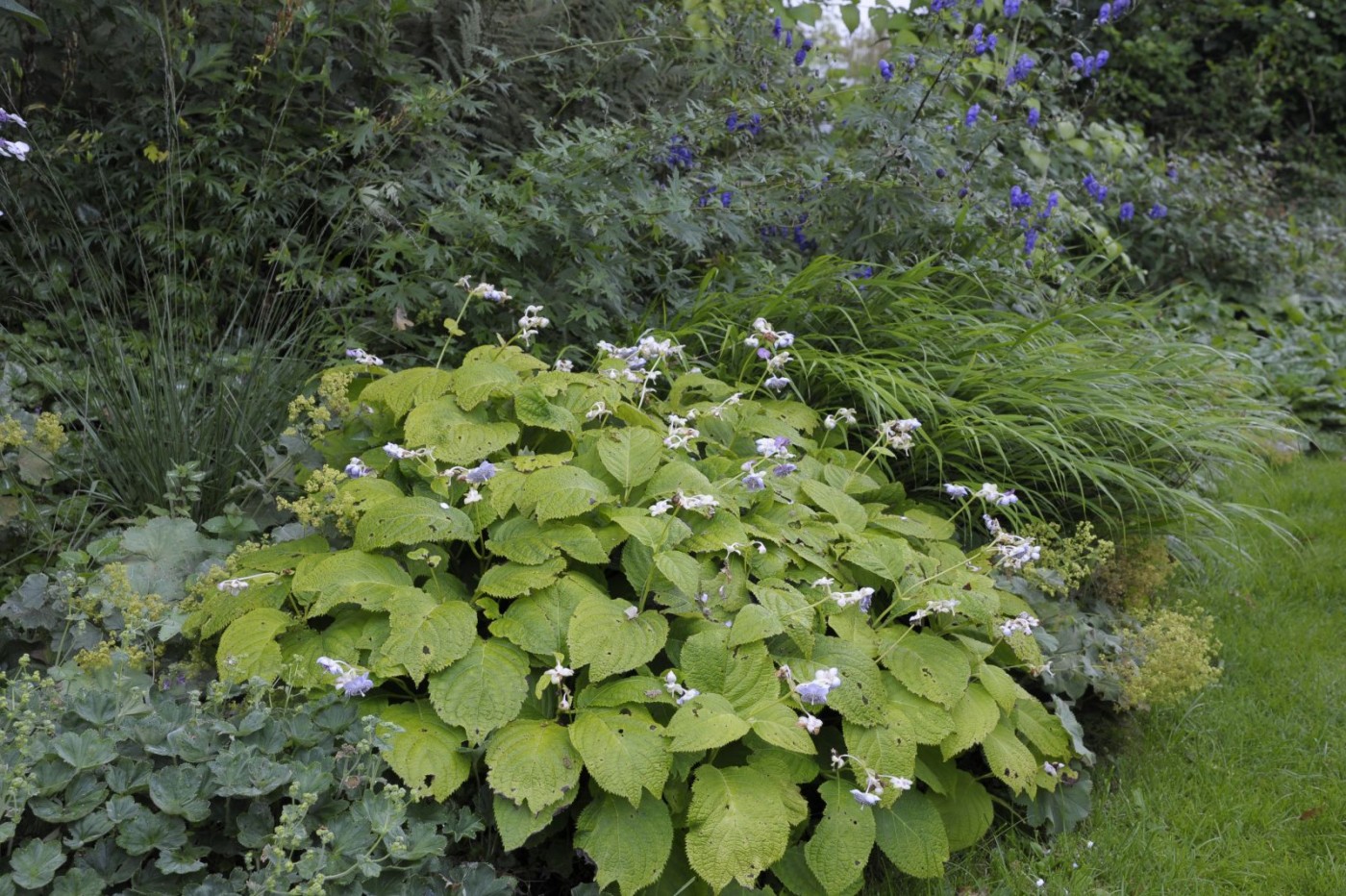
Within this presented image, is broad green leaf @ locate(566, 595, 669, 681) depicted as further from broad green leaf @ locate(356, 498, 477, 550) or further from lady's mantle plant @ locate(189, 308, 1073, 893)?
broad green leaf @ locate(356, 498, 477, 550)

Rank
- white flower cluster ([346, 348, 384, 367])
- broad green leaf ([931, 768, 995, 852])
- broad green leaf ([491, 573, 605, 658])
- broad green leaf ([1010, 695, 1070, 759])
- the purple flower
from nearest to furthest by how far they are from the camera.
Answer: broad green leaf ([491, 573, 605, 658]), broad green leaf ([931, 768, 995, 852]), broad green leaf ([1010, 695, 1070, 759]), white flower cluster ([346, 348, 384, 367]), the purple flower

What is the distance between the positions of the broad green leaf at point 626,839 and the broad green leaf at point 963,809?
0.69 meters

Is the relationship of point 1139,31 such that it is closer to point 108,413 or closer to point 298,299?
point 298,299

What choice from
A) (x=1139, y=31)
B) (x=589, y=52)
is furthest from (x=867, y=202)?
(x=1139, y=31)

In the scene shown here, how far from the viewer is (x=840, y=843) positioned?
6.62ft

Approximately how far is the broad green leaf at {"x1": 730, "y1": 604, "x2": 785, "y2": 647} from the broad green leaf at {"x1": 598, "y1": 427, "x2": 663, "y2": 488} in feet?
1.35

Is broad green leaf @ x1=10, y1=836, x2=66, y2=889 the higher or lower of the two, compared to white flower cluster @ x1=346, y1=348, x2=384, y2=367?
lower

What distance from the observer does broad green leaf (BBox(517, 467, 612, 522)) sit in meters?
2.21

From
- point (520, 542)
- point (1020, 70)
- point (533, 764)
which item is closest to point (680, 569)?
point (520, 542)

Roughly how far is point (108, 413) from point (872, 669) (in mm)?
1971

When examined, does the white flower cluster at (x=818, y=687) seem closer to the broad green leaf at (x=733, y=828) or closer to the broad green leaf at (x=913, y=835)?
the broad green leaf at (x=733, y=828)

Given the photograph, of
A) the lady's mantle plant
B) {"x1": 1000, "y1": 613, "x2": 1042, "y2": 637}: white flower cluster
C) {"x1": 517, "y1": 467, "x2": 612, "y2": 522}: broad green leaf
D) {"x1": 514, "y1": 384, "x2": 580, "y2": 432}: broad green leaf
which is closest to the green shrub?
the lady's mantle plant

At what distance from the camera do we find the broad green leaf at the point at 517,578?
213 cm

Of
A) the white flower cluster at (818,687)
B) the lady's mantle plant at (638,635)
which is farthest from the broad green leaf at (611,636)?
the white flower cluster at (818,687)
